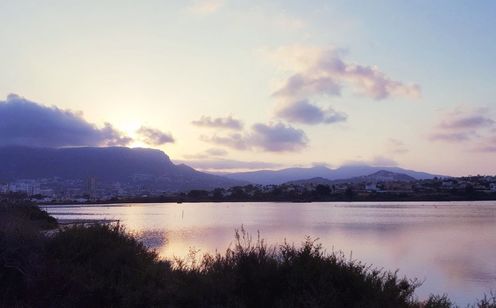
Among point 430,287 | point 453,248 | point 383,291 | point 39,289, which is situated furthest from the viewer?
point 453,248

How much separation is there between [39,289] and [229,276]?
3520 millimetres

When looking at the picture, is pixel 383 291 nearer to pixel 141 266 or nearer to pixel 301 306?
pixel 301 306

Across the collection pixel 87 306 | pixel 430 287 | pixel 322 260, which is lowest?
pixel 430 287

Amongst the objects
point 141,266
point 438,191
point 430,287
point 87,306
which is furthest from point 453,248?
point 438,191

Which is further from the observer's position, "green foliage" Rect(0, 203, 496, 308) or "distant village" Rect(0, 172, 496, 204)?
"distant village" Rect(0, 172, 496, 204)

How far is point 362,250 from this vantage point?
89.3ft

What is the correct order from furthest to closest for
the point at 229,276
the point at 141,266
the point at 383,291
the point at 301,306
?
1. the point at 141,266
2. the point at 229,276
3. the point at 383,291
4. the point at 301,306

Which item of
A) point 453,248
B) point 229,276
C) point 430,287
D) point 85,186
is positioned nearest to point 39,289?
point 229,276

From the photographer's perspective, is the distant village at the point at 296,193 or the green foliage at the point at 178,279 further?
the distant village at the point at 296,193

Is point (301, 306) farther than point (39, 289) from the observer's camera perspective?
No

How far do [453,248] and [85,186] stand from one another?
133 meters

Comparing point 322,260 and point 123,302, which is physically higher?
point 322,260

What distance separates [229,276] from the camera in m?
8.77

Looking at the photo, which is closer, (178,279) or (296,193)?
(178,279)
